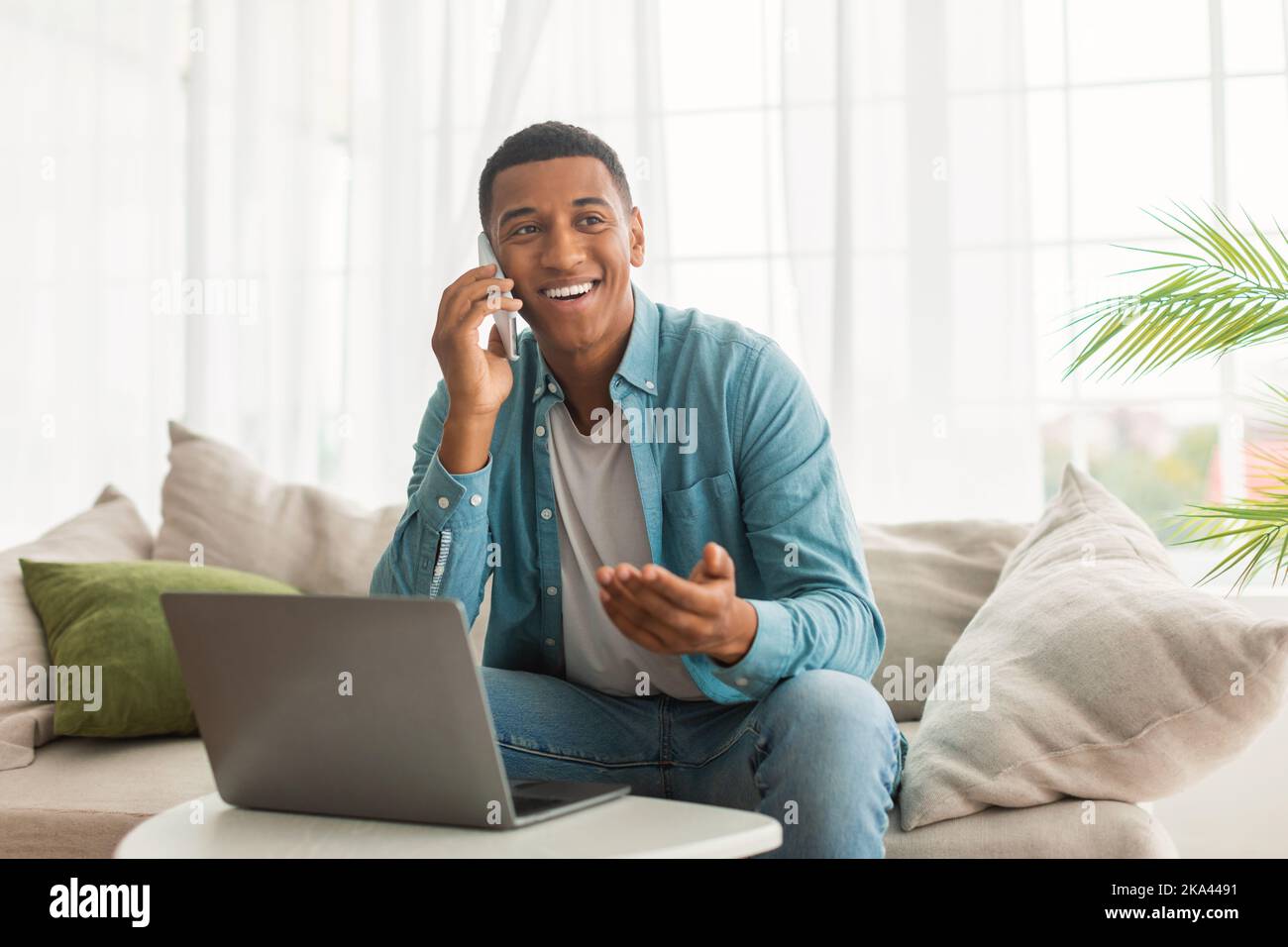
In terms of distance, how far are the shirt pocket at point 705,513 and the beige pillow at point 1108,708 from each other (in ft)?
1.29

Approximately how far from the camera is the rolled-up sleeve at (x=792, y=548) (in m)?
1.33

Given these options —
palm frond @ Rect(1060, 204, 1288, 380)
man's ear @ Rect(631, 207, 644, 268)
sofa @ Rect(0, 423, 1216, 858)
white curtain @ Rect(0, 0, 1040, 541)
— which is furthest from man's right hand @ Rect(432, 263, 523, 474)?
white curtain @ Rect(0, 0, 1040, 541)

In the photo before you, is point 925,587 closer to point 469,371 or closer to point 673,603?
point 469,371

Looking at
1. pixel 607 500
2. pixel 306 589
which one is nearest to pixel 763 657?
pixel 607 500

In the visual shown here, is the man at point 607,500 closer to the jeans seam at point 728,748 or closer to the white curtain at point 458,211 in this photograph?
the jeans seam at point 728,748

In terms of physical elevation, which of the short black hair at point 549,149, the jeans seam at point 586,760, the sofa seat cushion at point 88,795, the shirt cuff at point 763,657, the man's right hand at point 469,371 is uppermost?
the short black hair at point 549,149

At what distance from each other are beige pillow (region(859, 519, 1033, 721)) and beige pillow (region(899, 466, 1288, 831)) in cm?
47

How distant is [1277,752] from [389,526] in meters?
1.83

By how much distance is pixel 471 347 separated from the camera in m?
1.58

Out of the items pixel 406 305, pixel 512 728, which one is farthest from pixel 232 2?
pixel 512 728

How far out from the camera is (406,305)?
3.26 m

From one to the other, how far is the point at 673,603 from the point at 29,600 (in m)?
→ 1.65

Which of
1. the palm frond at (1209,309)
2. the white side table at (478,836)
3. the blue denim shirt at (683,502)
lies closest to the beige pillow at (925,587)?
the palm frond at (1209,309)

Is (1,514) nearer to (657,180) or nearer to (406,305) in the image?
(406,305)
